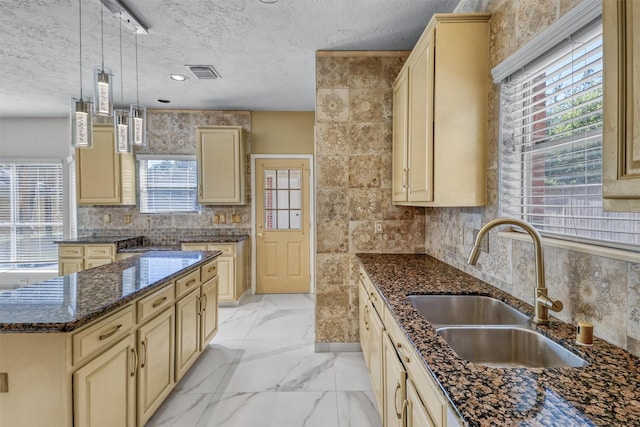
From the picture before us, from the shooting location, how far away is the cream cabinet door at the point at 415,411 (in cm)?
99

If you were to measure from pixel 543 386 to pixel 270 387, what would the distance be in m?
2.00

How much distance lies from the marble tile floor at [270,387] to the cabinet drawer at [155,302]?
73 centimetres

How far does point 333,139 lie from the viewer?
286 cm

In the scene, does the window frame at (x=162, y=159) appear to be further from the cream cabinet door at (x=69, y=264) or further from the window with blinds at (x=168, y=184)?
the cream cabinet door at (x=69, y=264)

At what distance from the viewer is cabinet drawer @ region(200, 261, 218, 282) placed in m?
2.70

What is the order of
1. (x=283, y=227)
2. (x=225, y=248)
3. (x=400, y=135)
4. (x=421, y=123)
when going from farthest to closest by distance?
(x=283, y=227) < (x=225, y=248) < (x=400, y=135) < (x=421, y=123)

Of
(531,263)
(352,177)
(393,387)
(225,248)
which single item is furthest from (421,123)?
(225,248)

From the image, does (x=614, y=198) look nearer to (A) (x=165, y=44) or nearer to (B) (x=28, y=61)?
(A) (x=165, y=44)

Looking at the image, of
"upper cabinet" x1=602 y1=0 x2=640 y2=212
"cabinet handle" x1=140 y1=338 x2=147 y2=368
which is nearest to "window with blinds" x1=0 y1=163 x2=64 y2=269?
"cabinet handle" x1=140 y1=338 x2=147 y2=368

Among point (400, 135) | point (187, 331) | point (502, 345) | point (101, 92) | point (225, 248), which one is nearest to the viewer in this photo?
point (502, 345)

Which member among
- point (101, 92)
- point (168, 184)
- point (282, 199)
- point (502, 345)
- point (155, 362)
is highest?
point (101, 92)

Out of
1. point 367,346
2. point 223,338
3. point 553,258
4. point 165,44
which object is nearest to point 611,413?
point 553,258

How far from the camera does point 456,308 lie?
168cm

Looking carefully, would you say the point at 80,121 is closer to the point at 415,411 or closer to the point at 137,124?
the point at 137,124
